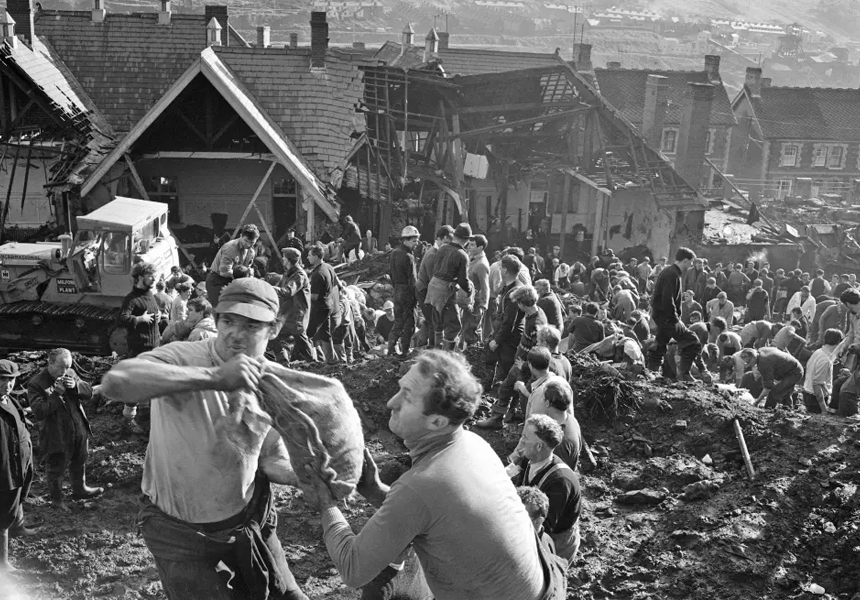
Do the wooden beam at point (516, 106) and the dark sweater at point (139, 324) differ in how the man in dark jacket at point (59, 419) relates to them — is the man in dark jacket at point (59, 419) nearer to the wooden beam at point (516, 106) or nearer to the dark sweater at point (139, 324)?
the dark sweater at point (139, 324)

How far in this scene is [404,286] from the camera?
12555 mm

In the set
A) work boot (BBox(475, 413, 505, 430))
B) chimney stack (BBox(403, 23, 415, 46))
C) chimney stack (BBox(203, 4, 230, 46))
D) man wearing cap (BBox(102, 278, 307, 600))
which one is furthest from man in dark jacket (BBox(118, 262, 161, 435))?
chimney stack (BBox(403, 23, 415, 46))

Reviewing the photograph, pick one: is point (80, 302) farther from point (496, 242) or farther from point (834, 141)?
point (834, 141)

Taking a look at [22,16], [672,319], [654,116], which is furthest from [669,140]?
[672,319]

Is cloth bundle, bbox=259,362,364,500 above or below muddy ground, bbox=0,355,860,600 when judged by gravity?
above

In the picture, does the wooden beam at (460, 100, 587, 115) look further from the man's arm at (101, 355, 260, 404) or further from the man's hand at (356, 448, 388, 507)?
the man's arm at (101, 355, 260, 404)

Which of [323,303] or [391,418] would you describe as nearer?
[391,418]

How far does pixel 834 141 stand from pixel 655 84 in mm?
17089

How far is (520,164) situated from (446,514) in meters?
28.2

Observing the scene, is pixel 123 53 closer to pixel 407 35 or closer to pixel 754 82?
pixel 407 35

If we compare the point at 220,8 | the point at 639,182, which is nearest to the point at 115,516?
the point at 639,182

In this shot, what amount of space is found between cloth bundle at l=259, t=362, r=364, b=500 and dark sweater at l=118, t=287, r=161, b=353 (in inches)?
296

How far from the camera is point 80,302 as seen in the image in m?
15.5

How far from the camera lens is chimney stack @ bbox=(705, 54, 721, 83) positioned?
50.6m
